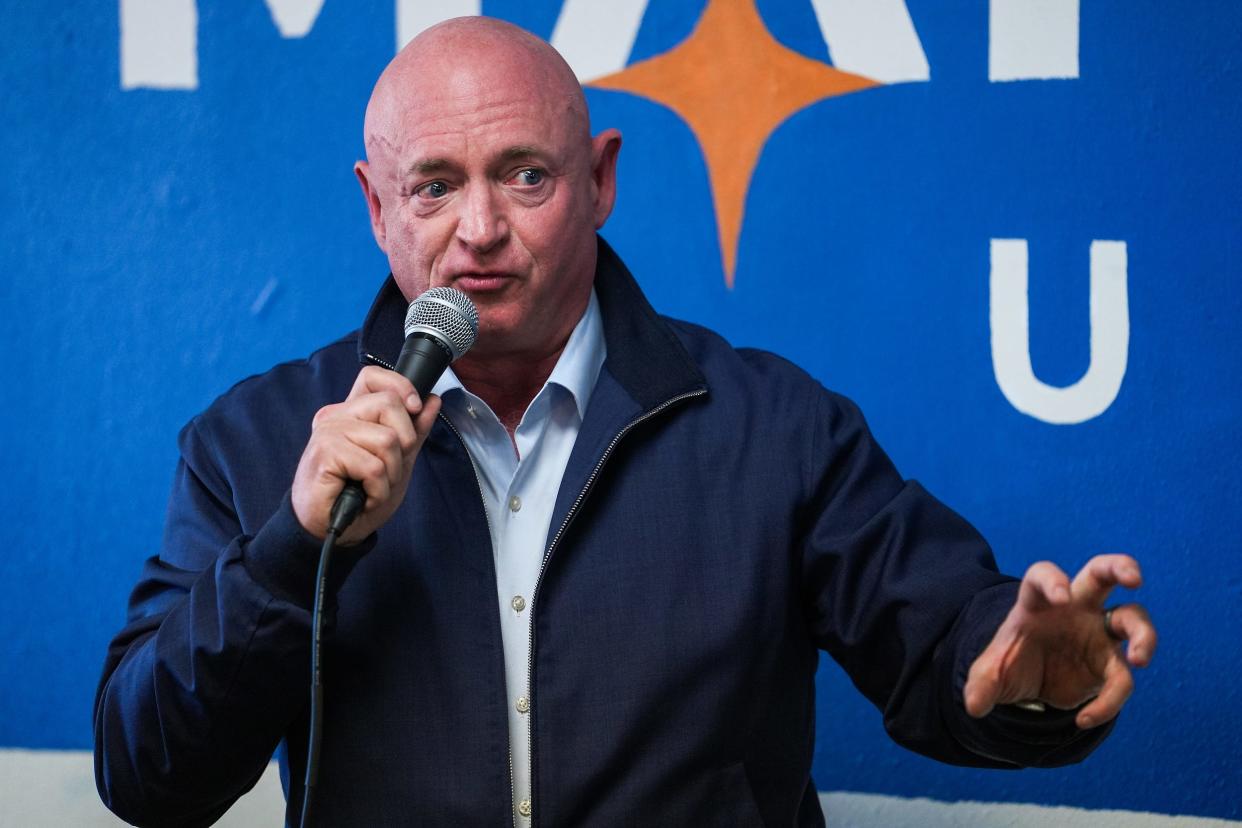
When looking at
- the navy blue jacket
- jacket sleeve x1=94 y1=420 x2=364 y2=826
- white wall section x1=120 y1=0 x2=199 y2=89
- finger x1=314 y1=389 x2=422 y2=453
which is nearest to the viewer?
finger x1=314 y1=389 x2=422 y2=453

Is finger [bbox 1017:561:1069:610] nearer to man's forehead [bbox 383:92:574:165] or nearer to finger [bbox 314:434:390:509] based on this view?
finger [bbox 314:434:390:509]

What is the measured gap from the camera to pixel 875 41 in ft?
6.81

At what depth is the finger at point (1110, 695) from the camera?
1.24 metres

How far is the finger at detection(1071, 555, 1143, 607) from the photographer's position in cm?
115

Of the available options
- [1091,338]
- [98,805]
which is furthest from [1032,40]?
[98,805]

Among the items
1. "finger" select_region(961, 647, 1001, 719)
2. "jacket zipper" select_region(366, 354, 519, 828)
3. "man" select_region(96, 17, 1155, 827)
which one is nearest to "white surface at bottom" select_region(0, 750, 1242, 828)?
"man" select_region(96, 17, 1155, 827)

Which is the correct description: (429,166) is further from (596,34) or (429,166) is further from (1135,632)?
(1135,632)

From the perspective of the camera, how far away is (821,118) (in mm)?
2100

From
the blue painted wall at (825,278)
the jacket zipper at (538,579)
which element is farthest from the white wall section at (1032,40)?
the jacket zipper at (538,579)

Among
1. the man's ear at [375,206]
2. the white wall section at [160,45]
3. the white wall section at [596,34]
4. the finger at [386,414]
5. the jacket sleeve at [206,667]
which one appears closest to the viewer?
the finger at [386,414]

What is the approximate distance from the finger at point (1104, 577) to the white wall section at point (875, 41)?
1.06 meters

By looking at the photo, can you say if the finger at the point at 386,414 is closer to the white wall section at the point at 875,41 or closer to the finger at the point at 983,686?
the finger at the point at 983,686

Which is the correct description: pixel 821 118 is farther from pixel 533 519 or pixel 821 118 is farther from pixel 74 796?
pixel 74 796

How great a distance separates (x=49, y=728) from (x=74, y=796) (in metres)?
0.11
